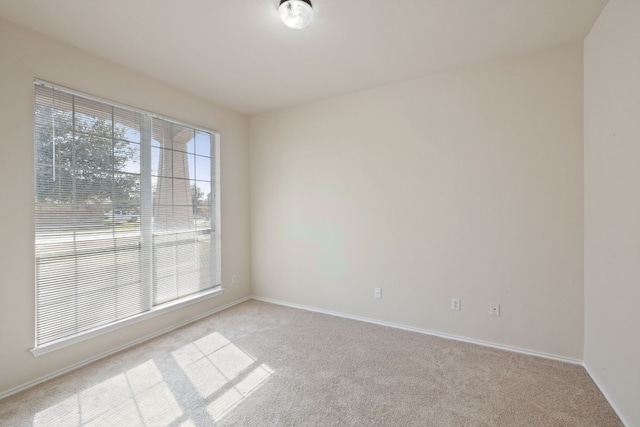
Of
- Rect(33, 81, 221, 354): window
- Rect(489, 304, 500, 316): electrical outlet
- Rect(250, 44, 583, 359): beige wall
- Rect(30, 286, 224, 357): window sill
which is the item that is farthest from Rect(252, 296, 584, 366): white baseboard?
Rect(33, 81, 221, 354): window

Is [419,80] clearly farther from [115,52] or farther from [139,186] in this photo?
[139,186]

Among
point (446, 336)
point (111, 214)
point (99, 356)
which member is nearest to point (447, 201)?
point (446, 336)

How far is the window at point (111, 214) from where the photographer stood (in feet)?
7.18

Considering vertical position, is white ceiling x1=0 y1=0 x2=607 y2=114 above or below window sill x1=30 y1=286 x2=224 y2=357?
above

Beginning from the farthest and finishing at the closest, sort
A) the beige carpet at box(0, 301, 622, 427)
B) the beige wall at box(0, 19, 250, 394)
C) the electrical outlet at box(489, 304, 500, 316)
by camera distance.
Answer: the electrical outlet at box(489, 304, 500, 316)
the beige wall at box(0, 19, 250, 394)
the beige carpet at box(0, 301, 622, 427)

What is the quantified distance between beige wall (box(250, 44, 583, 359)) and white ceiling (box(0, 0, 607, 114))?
13.3 inches

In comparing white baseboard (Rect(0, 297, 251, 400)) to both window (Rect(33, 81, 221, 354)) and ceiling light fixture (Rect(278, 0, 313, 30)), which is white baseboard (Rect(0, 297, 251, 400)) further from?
ceiling light fixture (Rect(278, 0, 313, 30))

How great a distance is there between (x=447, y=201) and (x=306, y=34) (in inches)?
77.8

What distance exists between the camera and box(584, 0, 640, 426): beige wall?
1561mm

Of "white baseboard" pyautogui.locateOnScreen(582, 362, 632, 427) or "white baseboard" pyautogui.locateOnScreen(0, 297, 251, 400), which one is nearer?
"white baseboard" pyautogui.locateOnScreen(582, 362, 632, 427)

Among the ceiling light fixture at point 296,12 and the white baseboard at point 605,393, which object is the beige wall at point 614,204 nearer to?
the white baseboard at point 605,393

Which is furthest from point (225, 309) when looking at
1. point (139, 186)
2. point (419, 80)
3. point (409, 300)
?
point (419, 80)

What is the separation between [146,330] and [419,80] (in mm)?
3793

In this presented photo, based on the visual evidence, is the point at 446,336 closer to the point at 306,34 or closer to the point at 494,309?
the point at 494,309
